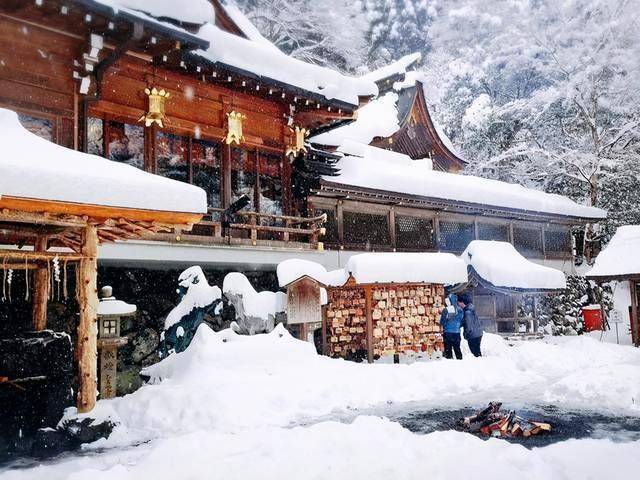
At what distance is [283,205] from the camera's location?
14.9 metres

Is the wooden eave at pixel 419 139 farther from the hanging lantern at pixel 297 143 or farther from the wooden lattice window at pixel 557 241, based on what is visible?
the hanging lantern at pixel 297 143

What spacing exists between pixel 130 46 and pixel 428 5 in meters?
33.0

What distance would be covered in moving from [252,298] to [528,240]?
17014 millimetres

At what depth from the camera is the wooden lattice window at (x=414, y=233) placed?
19344 mm

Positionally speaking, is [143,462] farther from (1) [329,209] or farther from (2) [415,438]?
(1) [329,209]

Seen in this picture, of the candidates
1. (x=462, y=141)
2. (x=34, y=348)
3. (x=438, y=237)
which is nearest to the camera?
(x=34, y=348)

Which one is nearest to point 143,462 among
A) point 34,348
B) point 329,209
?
point 34,348

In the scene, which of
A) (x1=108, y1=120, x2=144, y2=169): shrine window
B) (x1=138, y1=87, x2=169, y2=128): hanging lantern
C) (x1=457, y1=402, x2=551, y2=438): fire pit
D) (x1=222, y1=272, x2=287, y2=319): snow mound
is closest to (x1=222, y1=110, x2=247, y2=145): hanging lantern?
(x1=138, y1=87, x2=169, y2=128): hanging lantern

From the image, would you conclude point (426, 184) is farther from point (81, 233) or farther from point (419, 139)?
point (81, 233)

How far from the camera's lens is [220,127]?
1351 cm

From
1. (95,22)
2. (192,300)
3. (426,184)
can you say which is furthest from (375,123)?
(192,300)

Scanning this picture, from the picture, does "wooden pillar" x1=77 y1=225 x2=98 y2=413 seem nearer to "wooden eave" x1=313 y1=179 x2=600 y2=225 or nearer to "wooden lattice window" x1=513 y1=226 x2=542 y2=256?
"wooden eave" x1=313 y1=179 x2=600 y2=225

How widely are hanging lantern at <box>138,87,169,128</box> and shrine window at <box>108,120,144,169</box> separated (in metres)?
0.31

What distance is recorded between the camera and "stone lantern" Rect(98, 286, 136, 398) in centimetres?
902
